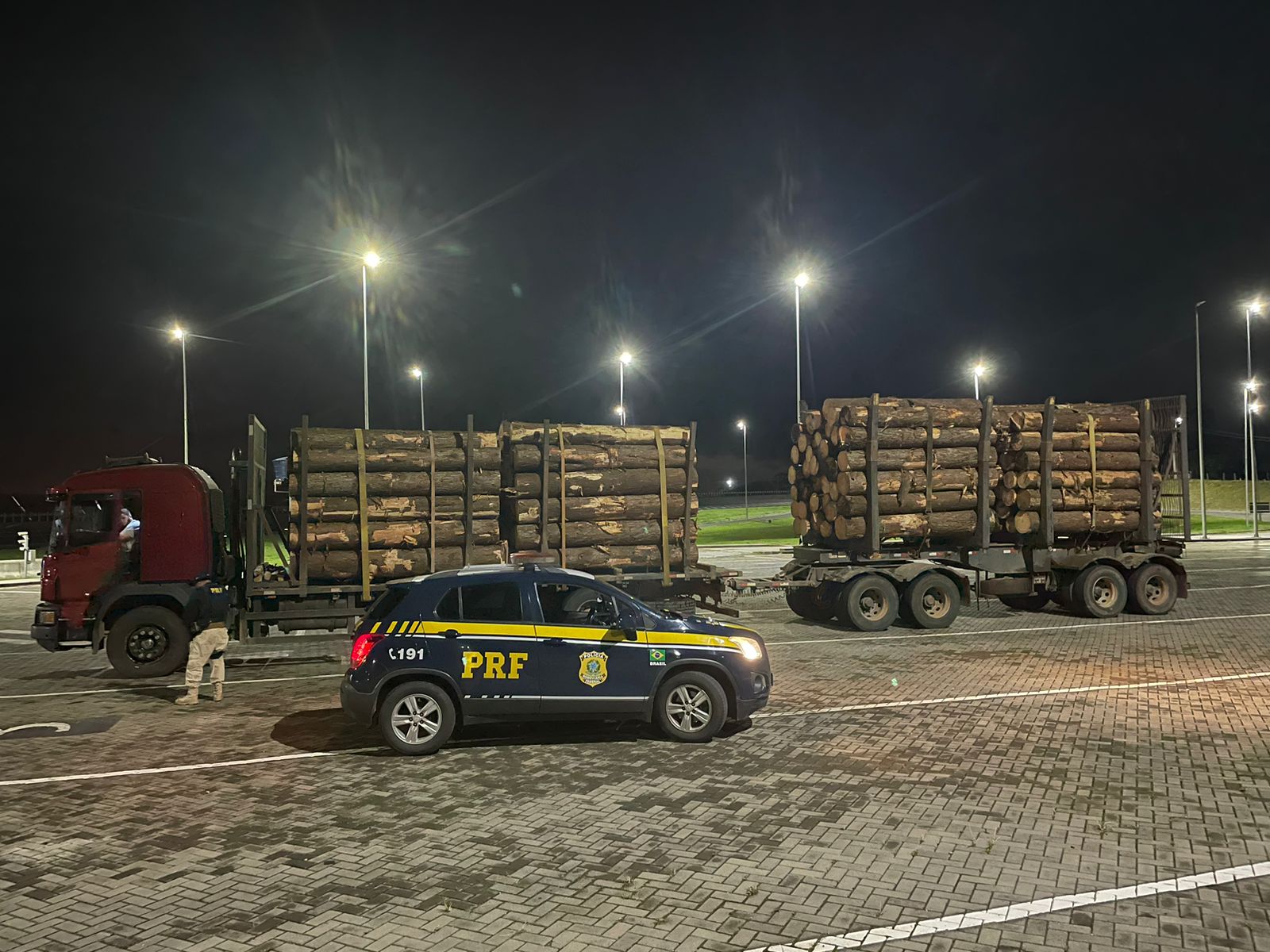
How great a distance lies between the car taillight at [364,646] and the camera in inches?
336

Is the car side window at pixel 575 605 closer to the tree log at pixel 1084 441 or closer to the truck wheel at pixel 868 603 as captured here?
the truck wheel at pixel 868 603

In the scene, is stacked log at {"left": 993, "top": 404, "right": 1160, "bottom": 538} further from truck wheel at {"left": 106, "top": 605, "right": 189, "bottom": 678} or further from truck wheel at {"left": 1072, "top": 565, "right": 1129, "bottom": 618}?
truck wheel at {"left": 106, "top": 605, "right": 189, "bottom": 678}

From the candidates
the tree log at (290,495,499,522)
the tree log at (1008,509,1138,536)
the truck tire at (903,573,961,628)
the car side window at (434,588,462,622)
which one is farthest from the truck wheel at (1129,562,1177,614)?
the car side window at (434,588,462,622)

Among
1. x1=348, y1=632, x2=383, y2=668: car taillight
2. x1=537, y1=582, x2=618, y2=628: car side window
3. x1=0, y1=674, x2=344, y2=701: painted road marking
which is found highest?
x1=537, y1=582, x2=618, y2=628: car side window

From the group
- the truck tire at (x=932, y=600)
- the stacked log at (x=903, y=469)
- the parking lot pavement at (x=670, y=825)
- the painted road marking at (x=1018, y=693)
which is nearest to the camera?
the parking lot pavement at (x=670, y=825)

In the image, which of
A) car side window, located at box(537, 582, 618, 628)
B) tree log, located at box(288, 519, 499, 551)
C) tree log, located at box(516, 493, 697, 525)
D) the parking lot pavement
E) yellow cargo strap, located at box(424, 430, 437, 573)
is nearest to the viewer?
the parking lot pavement

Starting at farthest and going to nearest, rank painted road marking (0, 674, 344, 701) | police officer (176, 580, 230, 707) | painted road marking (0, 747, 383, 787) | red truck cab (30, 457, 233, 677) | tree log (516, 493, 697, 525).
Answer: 1. tree log (516, 493, 697, 525)
2. red truck cab (30, 457, 233, 677)
3. painted road marking (0, 674, 344, 701)
4. police officer (176, 580, 230, 707)
5. painted road marking (0, 747, 383, 787)

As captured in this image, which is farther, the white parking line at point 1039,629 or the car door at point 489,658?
the white parking line at point 1039,629

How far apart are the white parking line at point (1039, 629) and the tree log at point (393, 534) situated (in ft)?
16.8

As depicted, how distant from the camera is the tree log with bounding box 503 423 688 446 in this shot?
604 inches

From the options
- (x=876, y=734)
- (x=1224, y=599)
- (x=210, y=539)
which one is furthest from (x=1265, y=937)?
(x=1224, y=599)

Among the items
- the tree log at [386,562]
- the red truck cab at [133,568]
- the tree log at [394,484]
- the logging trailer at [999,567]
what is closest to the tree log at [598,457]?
the tree log at [394,484]

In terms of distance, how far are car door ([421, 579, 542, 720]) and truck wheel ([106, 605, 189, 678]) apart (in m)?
6.53

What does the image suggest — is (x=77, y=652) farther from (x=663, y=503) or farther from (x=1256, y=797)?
(x=1256, y=797)
